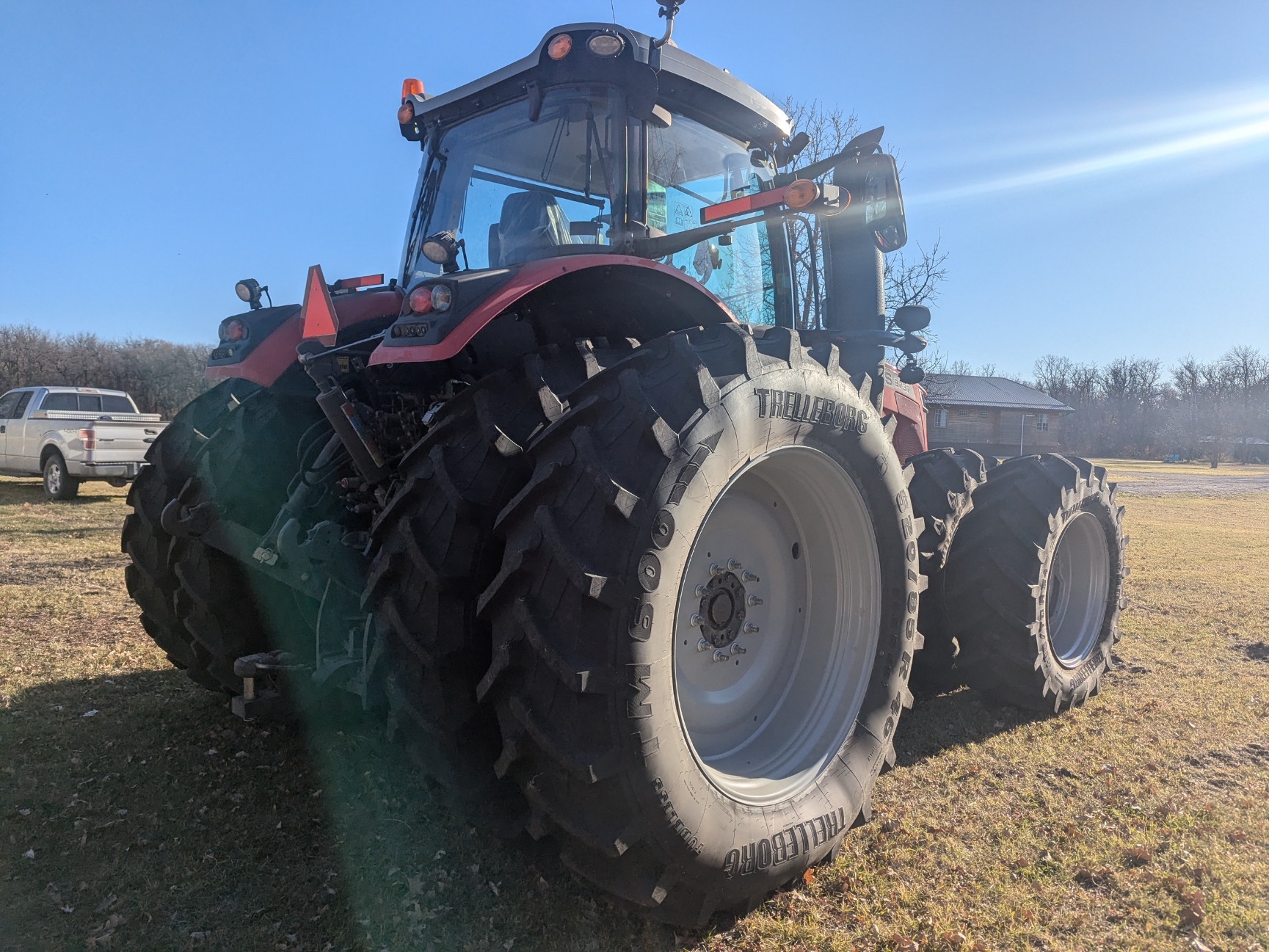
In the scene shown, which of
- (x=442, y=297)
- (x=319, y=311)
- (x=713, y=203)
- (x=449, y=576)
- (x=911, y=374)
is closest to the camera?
(x=449, y=576)

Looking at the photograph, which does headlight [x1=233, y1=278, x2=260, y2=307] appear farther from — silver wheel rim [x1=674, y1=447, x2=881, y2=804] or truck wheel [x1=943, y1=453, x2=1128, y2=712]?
truck wheel [x1=943, y1=453, x2=1128, y2=712]

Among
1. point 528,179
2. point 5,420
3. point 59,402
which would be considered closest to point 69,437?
point 59,402

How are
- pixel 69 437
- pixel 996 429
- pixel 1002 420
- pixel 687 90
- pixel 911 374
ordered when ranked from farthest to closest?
pixel 1002 420
pixel 996 429
pixel 69 437
pixel 911 374
pixel 687 90

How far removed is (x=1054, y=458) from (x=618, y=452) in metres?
3.42

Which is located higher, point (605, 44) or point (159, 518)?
point (605, 44)

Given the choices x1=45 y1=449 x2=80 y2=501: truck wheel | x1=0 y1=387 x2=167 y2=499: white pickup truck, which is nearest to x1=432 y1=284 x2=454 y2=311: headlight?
x1=0 y1=387 x2=167 y2=499: white pickup truck

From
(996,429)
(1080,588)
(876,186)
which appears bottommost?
(1080,588)

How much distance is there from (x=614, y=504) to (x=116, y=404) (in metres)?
18.3

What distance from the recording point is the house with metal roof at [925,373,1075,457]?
52.3 meters

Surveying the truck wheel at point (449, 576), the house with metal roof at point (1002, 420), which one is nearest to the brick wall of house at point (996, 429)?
the house with metal roof at point (1002, 420)

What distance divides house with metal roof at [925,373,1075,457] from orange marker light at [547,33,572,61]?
163 feet

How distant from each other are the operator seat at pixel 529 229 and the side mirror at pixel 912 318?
5.59 ft

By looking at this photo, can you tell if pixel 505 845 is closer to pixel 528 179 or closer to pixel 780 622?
pixel 780 622

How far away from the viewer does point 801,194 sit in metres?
2.69
